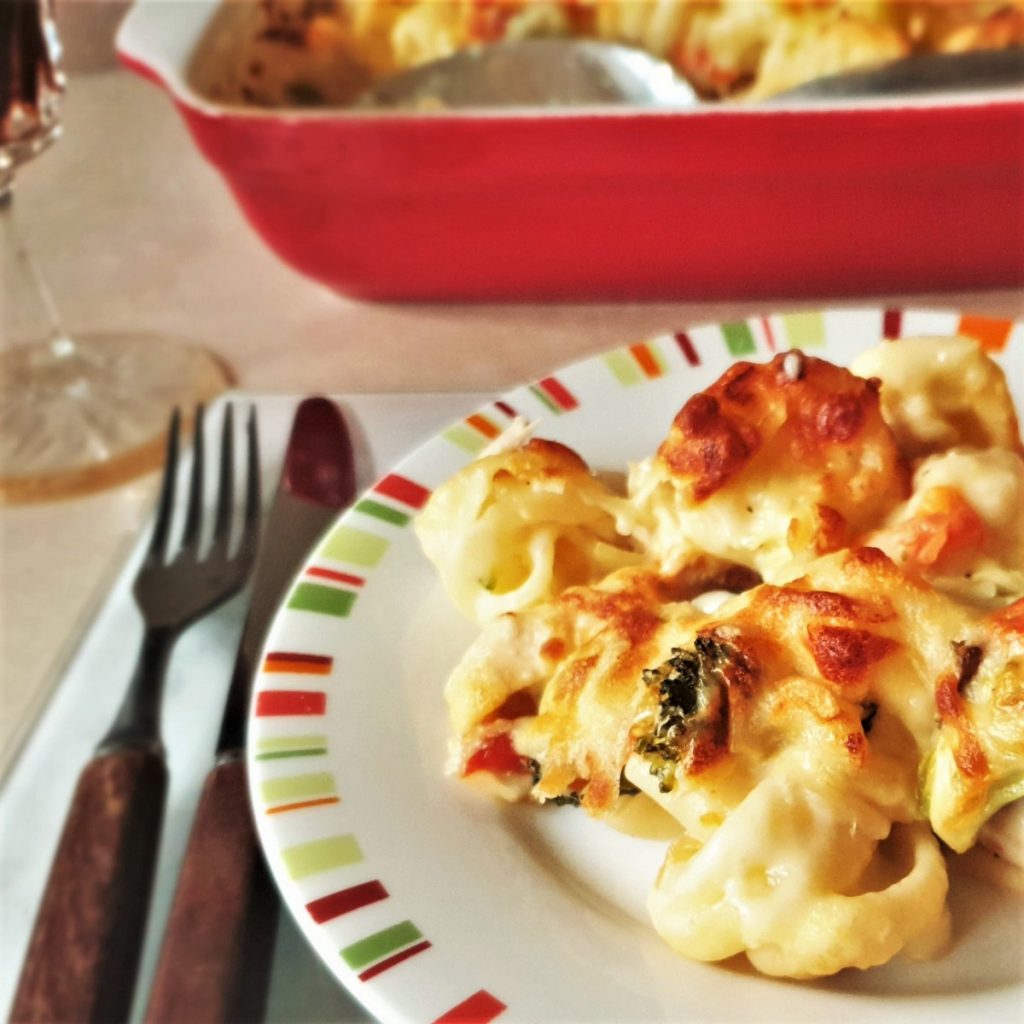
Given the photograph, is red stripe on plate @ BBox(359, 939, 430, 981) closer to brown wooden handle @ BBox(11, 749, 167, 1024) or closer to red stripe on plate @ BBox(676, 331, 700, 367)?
brown wooden handle @ BBox(11, 749, 167, 1024)

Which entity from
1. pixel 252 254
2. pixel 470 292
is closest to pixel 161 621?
pixel 470 292

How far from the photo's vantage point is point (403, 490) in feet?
2.06

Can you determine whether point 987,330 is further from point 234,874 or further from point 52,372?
point 52,372

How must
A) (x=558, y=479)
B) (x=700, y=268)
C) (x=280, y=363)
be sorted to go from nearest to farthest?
(x=558, y=479)
(x=700, y=268)
(x=280, y=363)

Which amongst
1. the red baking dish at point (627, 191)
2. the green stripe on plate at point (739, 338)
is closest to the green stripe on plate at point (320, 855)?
the green stripe on plate at point (739, 338)

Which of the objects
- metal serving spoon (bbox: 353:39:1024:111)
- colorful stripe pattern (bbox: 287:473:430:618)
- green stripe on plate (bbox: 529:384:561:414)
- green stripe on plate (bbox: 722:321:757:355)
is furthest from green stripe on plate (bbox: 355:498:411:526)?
metal serving spoon (bbox: 353:39:1024:111)

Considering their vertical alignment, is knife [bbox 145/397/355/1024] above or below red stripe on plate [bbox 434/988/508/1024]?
below

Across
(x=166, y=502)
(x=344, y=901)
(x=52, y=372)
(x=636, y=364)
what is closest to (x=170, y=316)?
(x=52, y=372)

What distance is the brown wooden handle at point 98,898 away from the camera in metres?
0.52

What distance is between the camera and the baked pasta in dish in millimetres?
919

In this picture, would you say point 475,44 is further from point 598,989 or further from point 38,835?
point 598,989

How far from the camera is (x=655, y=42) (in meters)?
1.02

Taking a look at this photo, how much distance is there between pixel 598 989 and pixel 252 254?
907 mm

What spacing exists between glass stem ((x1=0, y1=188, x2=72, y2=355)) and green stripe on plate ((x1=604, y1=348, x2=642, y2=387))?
0.53m
